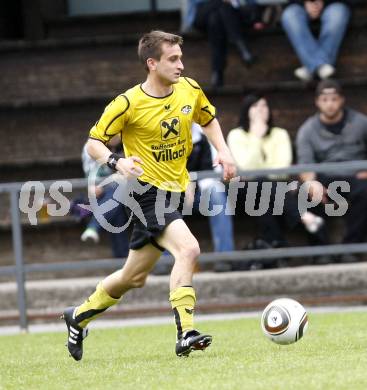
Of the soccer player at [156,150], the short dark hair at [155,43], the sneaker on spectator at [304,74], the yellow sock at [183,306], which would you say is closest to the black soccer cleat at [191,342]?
the yellow sock at [183,306]

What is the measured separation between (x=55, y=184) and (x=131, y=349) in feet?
10.7

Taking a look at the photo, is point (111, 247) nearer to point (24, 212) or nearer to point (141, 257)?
point (24, 212)

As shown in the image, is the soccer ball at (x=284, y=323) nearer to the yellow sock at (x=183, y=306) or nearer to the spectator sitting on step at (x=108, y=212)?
the yellow sock at (x=183, y=306)

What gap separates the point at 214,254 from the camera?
1211 centimetres

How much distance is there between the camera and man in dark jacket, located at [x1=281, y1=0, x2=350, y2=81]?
1417 centimetres

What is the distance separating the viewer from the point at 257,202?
1230 centimetres

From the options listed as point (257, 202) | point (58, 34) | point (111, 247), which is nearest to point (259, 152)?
point (257, 202)

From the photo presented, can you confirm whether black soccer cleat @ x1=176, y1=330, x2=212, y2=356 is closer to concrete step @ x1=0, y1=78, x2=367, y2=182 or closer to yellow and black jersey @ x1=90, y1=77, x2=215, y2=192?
yellow and black jersey @ x1=90, y1=77, x2=215, y2=192

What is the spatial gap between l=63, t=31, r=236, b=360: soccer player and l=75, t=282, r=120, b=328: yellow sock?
0.05ft

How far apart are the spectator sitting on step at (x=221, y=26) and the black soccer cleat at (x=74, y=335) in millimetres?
6328

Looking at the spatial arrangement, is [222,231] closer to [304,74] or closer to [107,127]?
[304,74]

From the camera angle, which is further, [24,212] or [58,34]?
[58,34]

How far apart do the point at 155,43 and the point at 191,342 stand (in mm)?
2011

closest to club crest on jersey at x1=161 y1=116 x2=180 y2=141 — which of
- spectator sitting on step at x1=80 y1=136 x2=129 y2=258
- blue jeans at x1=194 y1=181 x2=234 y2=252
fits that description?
spectator sitting on step at x1=80 y1=136 x2=129 y2=258
